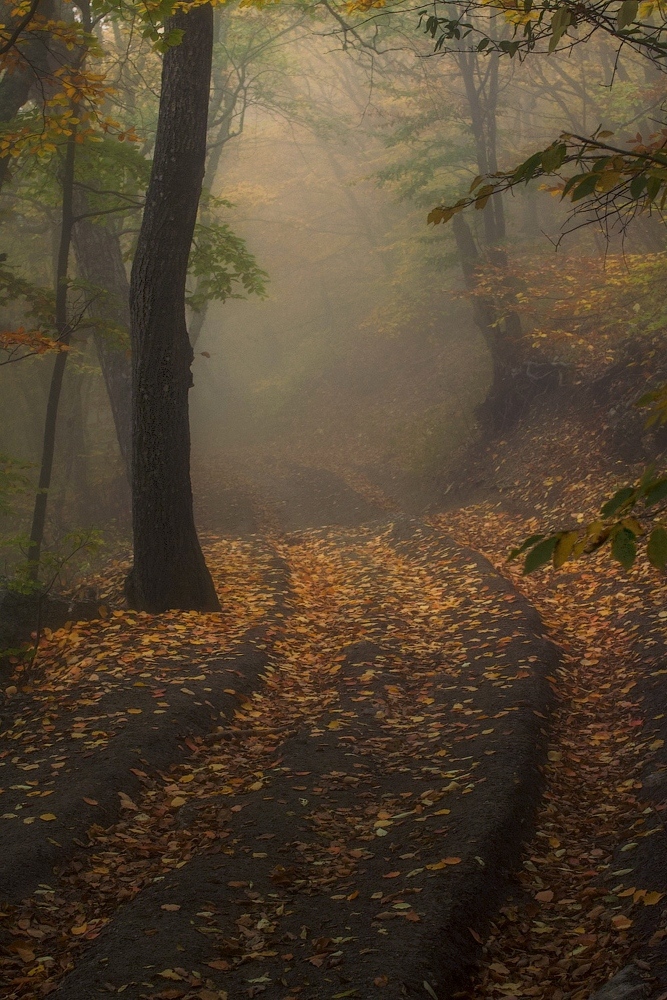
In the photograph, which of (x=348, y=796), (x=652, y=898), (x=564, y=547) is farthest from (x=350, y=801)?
(x=564, y=547)

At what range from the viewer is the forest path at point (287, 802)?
3.86 meters

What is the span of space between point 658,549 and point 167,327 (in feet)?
24.5

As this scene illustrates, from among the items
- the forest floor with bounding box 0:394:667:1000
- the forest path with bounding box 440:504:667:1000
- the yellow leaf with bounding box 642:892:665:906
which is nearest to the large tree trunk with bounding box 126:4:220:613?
the forest floor with bounding box 0:394:667:1000

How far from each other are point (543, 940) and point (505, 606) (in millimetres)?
5290

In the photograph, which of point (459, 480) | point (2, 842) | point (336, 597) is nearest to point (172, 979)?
point (2, 842)

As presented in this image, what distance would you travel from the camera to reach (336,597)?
10734 millimetres

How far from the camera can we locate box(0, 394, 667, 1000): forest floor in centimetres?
Result: 383

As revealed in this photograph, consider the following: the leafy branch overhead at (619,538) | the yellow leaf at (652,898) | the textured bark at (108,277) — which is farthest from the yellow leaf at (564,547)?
the textured bark at (108,277)

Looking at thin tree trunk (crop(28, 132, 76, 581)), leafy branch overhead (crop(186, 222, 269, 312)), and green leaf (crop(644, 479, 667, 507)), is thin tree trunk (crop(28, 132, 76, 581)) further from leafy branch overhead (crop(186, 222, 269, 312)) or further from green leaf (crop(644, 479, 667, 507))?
green leaf (crop(644, 479, 667, 507))

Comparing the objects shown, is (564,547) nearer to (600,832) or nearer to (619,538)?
(619,538)

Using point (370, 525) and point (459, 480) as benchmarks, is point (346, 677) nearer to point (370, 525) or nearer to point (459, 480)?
point (370, 525)

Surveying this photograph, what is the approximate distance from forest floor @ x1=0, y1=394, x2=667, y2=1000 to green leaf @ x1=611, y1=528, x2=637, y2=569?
7.48 feet

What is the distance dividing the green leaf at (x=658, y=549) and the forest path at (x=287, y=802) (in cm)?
258

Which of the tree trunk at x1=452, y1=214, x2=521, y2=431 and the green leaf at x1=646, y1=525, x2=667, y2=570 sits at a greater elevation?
the tree trunk at x1=452, y1=214, x2=521, y2=431
